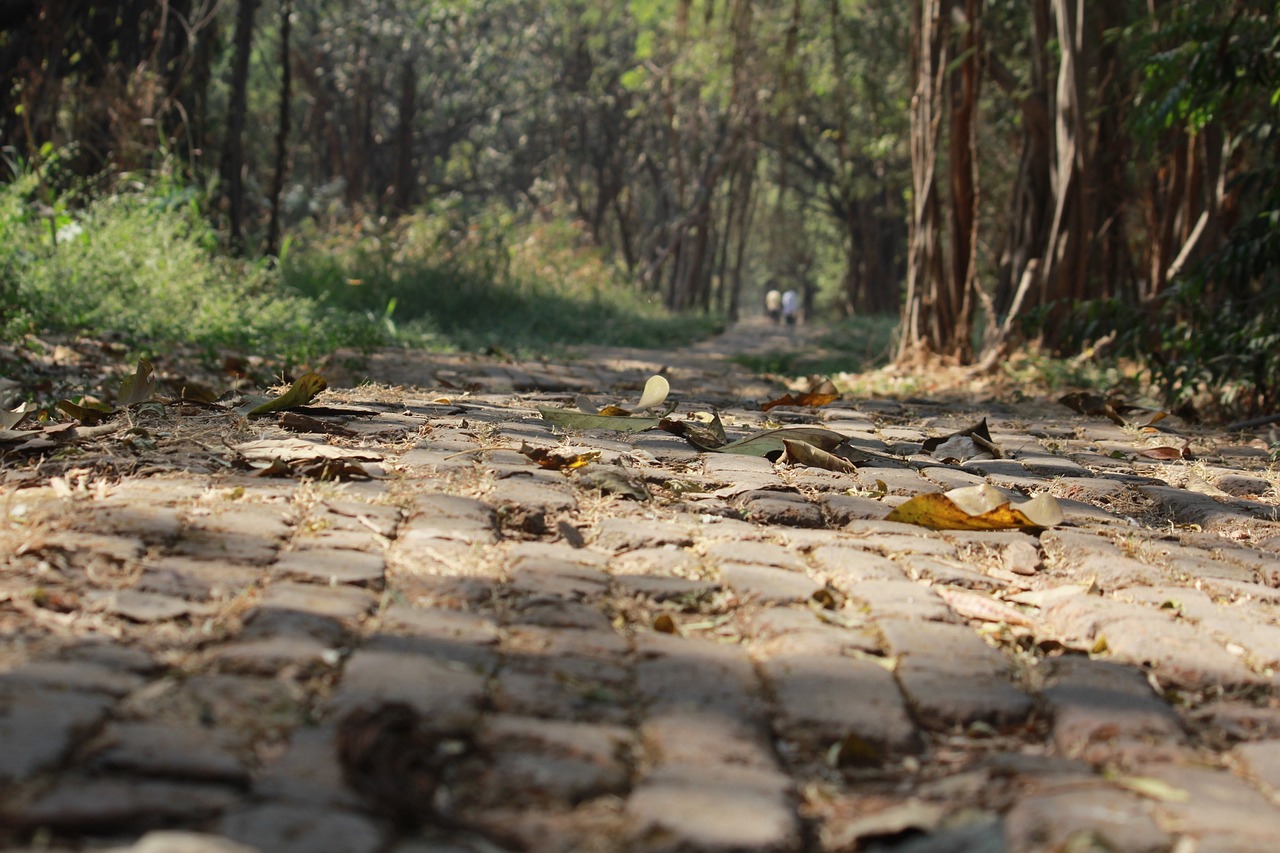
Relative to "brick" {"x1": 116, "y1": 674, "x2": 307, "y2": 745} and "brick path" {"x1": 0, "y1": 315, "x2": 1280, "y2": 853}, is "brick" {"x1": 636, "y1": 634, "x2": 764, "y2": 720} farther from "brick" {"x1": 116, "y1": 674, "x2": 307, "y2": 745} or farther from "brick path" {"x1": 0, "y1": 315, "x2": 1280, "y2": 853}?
"brick" {"x1": 116, "y1": 674, "x2": 307, "y2": 745}

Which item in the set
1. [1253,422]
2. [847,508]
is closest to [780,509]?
[847,508]

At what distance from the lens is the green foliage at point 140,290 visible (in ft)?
21.0

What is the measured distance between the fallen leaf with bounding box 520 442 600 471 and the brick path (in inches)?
2.6

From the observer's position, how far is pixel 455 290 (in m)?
11.3

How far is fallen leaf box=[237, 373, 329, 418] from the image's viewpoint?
4.08 metres

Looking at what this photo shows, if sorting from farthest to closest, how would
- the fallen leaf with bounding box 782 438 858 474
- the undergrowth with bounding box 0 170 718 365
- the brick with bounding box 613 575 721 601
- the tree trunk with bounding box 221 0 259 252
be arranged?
1. the tree trunk with bounding box 221 0 259 252
2. the undergrowth with bounding box 0 170 718 365
3. the fallen leaf with bounding box 782 438 858 474
4. the brick with bounding box 613 575 721 601

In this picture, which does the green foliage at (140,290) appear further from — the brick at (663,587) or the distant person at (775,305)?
the distant person at (775,305)

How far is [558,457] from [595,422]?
809 mm

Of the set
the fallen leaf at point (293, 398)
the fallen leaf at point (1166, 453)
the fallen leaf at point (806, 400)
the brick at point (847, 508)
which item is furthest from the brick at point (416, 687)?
the fallen leaf at point (806, 400)

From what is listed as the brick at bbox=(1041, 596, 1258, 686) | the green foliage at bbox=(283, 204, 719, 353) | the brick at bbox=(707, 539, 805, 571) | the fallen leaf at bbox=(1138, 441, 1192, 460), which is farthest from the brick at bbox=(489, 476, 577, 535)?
the green foliage at bbox=(283, 204, 719, 353)

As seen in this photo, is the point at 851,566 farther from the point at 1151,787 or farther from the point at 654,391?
the point at 654,391

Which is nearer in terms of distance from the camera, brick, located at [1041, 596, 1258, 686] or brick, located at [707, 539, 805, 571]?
brick, located at [1041, 596, 1258, 686]

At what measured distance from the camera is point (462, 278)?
11469mm

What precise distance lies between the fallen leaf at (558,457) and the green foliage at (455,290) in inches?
174
